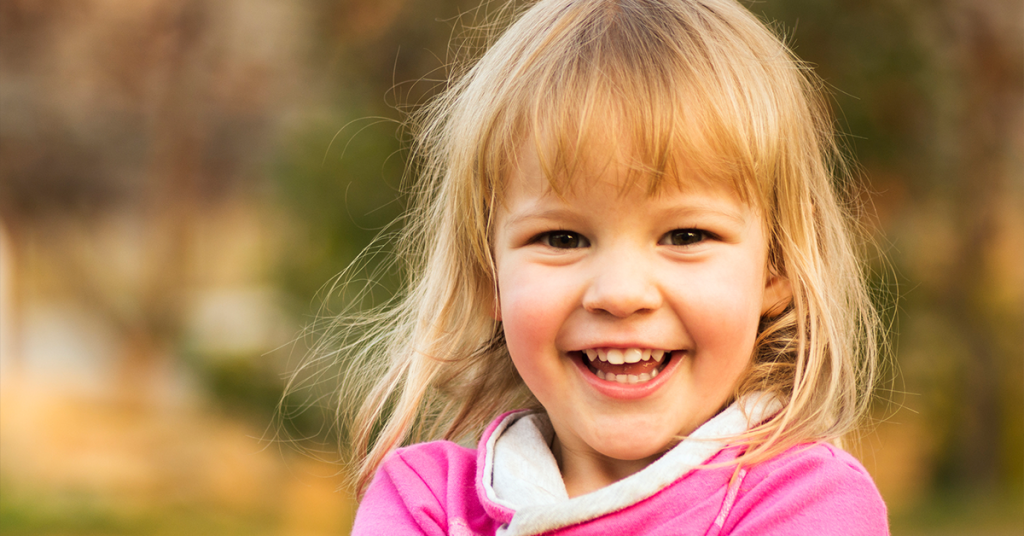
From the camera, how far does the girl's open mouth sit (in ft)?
4.56

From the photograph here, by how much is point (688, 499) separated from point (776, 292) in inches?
15.1

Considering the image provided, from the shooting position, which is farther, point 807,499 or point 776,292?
point 776,292

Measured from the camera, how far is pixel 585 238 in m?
1.40

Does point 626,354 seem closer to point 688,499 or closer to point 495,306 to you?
point 688,499

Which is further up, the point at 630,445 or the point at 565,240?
the point at 565,240

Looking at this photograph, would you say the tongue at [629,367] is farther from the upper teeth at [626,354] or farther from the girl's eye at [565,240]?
the girl's eye at [565,240]

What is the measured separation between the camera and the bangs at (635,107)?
53.0 inches

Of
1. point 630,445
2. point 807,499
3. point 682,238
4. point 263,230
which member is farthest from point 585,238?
point 263,230

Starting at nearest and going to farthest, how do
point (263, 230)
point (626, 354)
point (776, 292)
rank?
point (626, 354) → point (776, 292) → point (263, 230)

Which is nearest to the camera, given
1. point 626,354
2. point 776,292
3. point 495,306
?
point 626,354

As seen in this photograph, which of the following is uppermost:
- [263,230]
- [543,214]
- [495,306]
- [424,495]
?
[263,230]

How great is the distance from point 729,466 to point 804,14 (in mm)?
4052

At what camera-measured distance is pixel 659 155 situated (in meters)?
1.33

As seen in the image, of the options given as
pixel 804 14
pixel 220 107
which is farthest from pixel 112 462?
pixel 804 14
